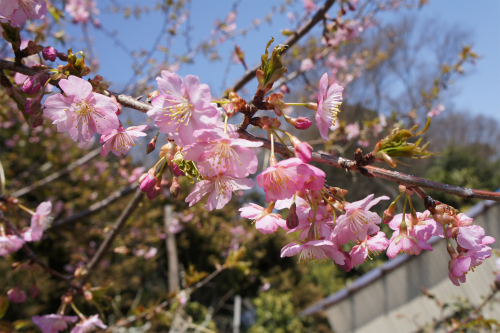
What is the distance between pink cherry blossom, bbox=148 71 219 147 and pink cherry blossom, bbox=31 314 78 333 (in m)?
1.10

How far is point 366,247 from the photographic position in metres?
0.72

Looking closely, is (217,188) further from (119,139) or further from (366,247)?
(366,247)

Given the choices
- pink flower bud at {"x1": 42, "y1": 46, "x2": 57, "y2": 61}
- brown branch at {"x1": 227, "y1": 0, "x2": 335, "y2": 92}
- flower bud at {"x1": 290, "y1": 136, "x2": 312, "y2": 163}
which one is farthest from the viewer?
brown branch at {"x1": 227, "y1": 0, "x2": 335, "y2": 92}

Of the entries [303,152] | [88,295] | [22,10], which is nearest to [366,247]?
[303,152]

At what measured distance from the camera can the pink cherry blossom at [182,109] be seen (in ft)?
1.89

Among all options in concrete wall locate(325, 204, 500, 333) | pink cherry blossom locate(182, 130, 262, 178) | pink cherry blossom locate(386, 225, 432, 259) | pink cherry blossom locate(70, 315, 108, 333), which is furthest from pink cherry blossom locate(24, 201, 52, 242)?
concrete wall locate(325, 204, 500, 333)

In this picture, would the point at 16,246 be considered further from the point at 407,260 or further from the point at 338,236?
the point at 407,260

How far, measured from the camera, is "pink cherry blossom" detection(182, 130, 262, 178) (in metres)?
0.55

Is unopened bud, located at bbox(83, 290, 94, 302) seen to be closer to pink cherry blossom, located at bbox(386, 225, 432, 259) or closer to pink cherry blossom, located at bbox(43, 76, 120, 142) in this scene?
pink cherry blossom, located at bbox(43, 76, 120, 142)

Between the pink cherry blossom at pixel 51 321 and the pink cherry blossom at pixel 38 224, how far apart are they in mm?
334

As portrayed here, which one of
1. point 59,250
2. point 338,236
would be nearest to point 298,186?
point 338,236

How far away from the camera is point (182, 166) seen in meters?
0.61

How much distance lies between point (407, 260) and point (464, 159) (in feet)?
28.7

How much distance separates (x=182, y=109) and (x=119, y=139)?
10.1 inches
